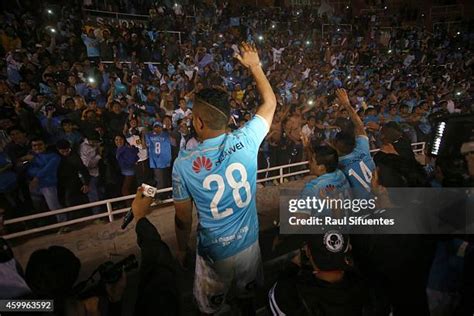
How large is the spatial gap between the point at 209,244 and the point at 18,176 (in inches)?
157

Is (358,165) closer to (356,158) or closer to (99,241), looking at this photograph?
(356,158)

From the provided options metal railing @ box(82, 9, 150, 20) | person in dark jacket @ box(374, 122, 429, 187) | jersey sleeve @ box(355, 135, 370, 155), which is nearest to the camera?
person in dark jacket @ box(374, 122, 429, 187)

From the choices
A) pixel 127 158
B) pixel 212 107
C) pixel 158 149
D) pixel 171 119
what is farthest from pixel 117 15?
pixel 212 107

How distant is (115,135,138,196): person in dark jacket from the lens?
5535 mm

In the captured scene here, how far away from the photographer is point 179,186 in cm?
237

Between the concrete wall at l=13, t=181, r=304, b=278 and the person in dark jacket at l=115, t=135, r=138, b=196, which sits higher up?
the person in dark jacket at l=115, t=135, r=138, b=196

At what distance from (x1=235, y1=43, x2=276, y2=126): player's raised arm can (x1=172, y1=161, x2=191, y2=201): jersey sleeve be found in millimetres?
797

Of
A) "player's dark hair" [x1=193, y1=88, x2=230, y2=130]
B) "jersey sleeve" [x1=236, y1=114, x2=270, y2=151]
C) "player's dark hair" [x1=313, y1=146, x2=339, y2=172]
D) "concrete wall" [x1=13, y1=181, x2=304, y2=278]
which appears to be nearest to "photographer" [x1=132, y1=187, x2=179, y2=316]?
"player's dark hair" [x1=193, y1=88, x2=230, y2=130]

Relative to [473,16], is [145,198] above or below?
below

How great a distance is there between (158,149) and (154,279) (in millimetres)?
3862

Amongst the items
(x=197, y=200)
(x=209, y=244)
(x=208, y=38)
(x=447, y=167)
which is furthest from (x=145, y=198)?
(x=208, y=38)

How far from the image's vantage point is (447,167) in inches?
124

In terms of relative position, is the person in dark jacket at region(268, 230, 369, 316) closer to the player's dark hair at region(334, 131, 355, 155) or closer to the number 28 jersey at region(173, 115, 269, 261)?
A: the number 28 jersey at region(173, 115, 269, 261)

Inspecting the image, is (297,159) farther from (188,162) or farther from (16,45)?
(16,45)
